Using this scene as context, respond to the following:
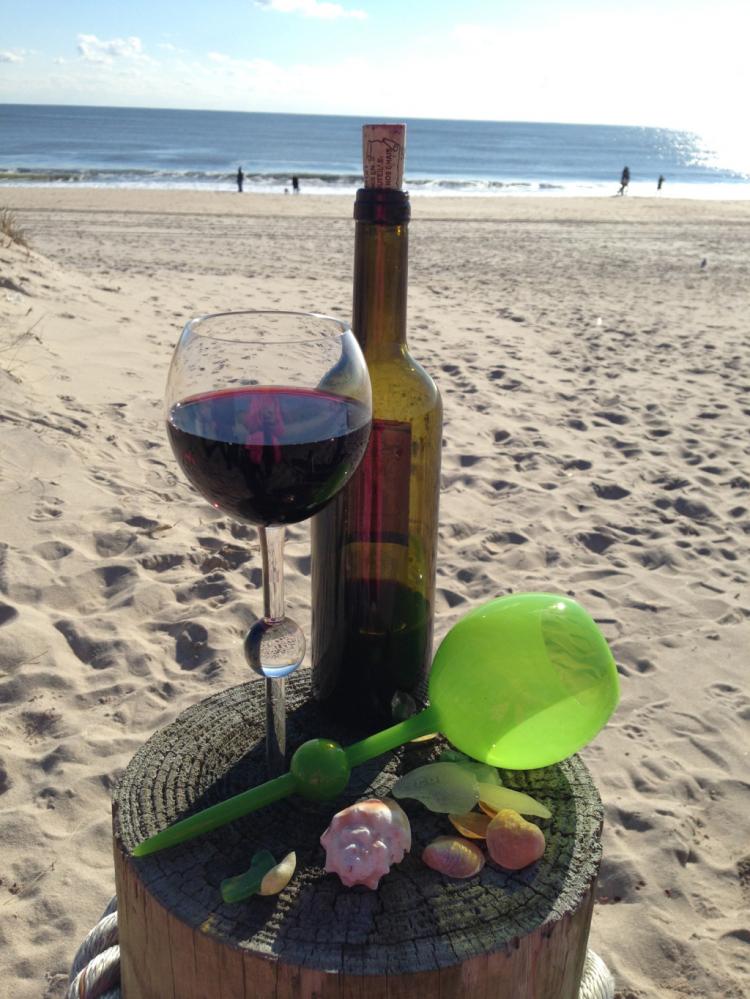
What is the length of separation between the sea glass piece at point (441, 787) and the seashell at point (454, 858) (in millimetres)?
57

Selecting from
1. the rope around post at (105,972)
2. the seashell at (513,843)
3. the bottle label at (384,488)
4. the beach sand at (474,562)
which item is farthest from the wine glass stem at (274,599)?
the beach sand at (474,562)

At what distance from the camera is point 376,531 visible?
4.76 ft

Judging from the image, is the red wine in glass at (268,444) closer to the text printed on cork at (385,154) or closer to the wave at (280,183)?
the text printed on cork at (385,154)

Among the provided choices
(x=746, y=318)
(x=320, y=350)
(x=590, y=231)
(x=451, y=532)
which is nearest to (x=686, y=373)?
(x=746, y=318)

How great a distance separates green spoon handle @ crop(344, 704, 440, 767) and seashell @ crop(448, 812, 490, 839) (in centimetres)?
14

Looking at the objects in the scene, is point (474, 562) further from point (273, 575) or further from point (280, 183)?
point (280, 183)

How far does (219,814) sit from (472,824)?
365mm

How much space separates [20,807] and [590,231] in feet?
62.6

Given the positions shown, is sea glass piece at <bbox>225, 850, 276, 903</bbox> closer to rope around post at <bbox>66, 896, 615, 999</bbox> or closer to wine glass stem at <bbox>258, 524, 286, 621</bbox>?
wine glass stem at <bbox>258, 524, 286, 621</bbox>

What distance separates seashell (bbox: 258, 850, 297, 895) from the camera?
1.13 metres

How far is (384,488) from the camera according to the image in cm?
145

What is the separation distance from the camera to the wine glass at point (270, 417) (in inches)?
42.4

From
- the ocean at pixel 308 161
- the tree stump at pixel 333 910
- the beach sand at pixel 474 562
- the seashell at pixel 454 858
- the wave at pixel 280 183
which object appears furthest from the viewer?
the ocean at pixel 308 161

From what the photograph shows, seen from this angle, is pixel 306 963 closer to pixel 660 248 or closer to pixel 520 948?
pixel 520 948
